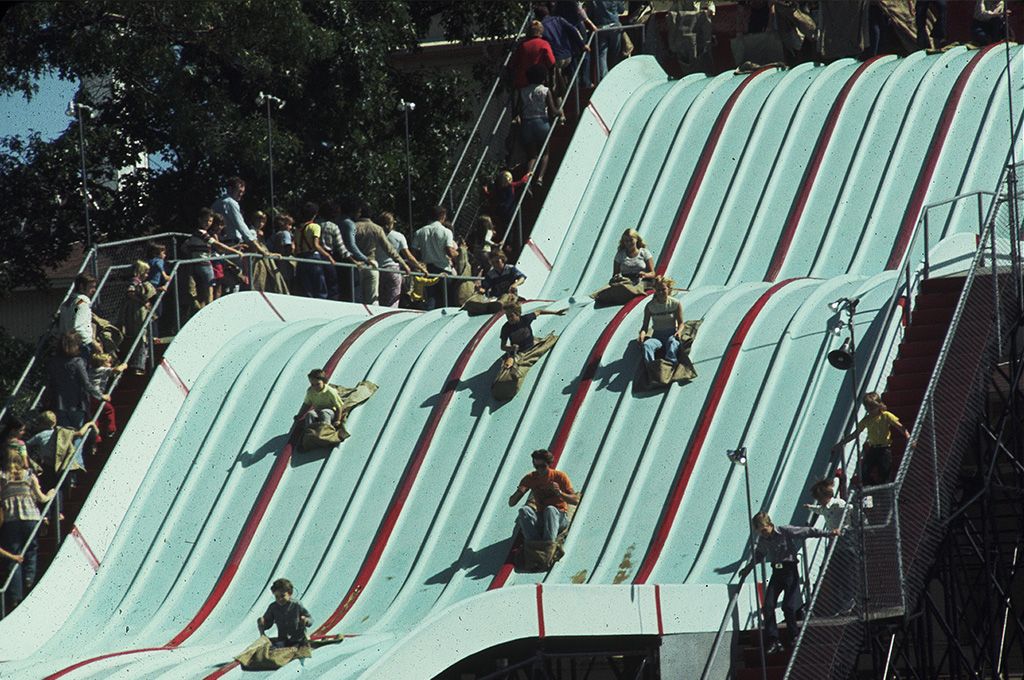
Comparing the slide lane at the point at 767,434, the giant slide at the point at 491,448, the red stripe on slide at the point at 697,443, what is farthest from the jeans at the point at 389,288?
the slide lane at the point at 767,434

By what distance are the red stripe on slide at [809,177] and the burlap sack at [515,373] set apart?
4.79 metres

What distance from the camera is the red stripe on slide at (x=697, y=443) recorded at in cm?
1848

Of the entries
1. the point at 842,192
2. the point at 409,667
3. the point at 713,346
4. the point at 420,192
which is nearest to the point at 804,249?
the point at 842,192

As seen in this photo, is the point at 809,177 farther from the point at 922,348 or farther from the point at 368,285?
the point at 922,348

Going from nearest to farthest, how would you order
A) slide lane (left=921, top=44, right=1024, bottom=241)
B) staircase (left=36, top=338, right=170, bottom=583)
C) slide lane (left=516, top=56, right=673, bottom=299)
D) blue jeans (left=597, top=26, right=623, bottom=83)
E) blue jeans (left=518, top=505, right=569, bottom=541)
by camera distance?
blue jeans (left=518, top=505, right=569, bottom=541) → staircase (left=36, top=338, right=170, bottom=583) → slide lane (left=921, top=44, right=1024, bottom=241) → slide lane (left=516, top=56, right=673, bottom=299) → blue jeans (left=597, top=26, right=623, bottom=83)

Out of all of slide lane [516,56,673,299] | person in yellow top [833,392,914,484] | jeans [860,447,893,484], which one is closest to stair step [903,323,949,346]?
person in yellow top [833,392,914,484]

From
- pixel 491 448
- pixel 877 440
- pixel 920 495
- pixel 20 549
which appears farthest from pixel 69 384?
pixel 920 495

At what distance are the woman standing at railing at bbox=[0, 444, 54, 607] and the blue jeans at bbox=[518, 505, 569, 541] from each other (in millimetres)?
5681

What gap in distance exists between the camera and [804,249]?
2508cm

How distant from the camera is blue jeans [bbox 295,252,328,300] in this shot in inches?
Result: 934

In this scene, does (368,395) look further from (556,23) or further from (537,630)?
(556,23)

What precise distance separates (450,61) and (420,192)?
9.30 meters

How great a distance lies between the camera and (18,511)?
1897cm

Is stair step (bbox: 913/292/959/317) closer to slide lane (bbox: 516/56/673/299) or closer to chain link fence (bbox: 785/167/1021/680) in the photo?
chain link fence (bbox: 785/167/1021/680)
